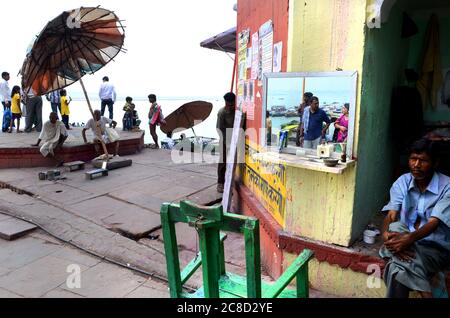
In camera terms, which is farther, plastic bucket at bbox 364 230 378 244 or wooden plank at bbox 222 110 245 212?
wooden plank at bbox 222 110 245 212

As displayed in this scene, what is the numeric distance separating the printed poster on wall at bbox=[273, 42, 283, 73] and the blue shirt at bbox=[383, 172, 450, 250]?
1.58 meters

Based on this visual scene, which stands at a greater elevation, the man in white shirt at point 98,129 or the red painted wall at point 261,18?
the red painted wall at point 261,18

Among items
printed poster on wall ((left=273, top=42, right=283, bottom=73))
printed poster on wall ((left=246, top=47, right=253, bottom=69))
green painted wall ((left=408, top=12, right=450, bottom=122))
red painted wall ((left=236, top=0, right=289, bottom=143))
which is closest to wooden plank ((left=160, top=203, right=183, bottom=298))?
red painted wall ((left=236, top=0, right=289, bottom=143))

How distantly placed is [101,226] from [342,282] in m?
3.23

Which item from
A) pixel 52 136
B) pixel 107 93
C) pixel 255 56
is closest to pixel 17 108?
pixel 107 93

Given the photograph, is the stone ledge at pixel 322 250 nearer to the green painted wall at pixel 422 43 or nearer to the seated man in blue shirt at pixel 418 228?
the seated man in blue shirt at pixel 418 228

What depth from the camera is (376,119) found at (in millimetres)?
3244

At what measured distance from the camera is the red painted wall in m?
3.41

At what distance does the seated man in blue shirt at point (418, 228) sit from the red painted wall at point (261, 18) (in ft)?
4.86

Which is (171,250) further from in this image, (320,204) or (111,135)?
(111,135)

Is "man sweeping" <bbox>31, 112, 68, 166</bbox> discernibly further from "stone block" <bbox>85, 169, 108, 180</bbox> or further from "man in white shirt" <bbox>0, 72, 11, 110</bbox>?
"man in white shirt" <bbox>0, 72, 11, 110</bbox>

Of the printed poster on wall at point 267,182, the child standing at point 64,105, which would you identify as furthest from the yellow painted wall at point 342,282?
the child standing at point 64,105

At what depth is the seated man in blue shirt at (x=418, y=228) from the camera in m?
2.39
